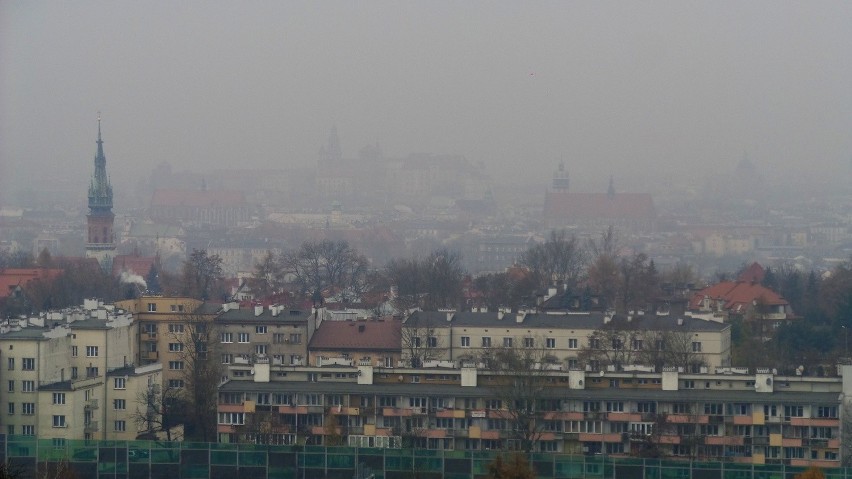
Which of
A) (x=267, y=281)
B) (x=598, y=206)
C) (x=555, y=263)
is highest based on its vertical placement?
(x=598, y=206)

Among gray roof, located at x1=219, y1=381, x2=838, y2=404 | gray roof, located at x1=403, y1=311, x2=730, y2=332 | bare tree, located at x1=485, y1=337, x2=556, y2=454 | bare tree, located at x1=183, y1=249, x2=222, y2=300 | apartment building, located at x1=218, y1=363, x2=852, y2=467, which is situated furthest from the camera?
bare tree, located at x1=183, y1=249, x2=222, y2=300

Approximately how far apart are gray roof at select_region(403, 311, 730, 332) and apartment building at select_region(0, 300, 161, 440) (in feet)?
15.8

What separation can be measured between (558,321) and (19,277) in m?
18.0

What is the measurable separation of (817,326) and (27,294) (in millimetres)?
16088

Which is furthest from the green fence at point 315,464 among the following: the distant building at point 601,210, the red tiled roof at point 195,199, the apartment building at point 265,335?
the red tiled roof at point 195,199

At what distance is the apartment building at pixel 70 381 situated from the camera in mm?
21422

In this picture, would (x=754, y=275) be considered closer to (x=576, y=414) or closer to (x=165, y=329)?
(x=165, y=329)

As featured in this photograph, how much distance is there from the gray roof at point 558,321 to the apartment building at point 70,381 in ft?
15.8

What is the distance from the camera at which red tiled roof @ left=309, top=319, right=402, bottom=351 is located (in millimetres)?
25938

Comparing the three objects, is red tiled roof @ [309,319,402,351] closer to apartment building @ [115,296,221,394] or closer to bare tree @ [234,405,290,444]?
apartment building @ [115,296,221,394]

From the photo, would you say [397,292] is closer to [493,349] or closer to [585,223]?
[493,349]

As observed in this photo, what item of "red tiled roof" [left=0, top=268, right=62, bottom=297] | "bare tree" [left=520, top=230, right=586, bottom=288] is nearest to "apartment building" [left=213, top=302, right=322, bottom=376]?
"red tiled roof" [left=0, top=268, right=62, bottom=297]

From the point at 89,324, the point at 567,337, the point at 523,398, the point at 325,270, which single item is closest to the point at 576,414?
the point at 523,398

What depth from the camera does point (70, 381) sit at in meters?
21.8
